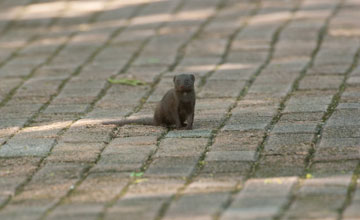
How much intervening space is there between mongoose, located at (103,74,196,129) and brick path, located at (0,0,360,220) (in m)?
0.16

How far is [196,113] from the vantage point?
709 cm

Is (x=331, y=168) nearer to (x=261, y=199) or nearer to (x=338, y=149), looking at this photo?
(x=338, y=149)

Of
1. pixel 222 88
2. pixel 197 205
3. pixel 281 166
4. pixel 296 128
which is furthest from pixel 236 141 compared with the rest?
pixel 222 88

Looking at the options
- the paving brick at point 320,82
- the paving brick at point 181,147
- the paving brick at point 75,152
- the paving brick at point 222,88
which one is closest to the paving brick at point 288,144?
the paving brick at point 181,147

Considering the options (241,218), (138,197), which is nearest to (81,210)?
(138,197)

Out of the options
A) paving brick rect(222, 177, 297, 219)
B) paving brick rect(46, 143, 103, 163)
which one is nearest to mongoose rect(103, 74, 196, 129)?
paving brick rect(46, 143, 103, 163)

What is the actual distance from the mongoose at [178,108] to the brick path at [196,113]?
0.53 feet

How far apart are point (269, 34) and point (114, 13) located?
252cm

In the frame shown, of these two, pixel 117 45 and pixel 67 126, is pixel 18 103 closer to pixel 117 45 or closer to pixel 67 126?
pixel 67 126

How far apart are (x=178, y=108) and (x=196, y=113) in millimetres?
569

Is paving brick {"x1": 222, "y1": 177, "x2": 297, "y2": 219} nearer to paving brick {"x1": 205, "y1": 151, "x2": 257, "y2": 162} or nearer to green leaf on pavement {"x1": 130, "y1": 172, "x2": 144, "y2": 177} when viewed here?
paving brick {"x1": 205, "y1": 151, "x2": 257, "y2": 162}

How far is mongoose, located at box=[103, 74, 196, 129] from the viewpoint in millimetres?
6445

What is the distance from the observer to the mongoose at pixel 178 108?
6.45 metres

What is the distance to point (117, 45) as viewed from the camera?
32.2ft
